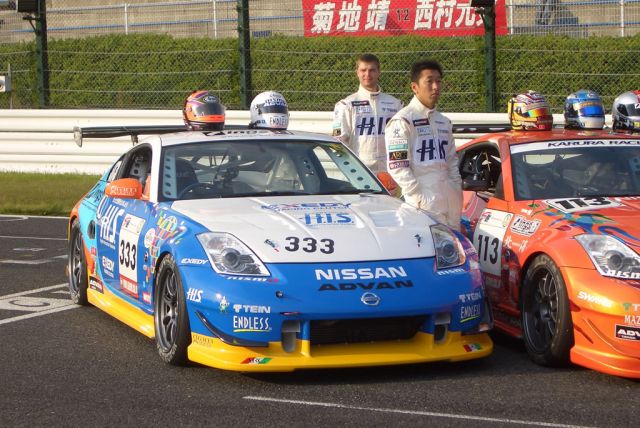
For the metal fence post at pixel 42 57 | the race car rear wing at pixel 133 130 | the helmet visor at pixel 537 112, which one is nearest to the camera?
the helmet visor at pixel 537 112

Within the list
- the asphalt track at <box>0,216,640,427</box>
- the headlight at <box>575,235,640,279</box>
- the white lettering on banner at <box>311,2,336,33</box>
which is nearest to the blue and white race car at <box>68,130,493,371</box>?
the asphalt track at <box>0,216,640,427</box>

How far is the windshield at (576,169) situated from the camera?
805 centimetres

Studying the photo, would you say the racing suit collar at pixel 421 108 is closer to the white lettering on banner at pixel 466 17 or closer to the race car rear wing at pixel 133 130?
the race car rear wing at pixel 133 130

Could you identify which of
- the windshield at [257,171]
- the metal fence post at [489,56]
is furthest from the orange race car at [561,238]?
the metal fence post at [489,56]

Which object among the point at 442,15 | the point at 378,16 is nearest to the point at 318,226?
the point at 442,15

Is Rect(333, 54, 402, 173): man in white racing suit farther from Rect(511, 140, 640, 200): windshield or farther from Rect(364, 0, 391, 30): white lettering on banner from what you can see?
Rect(364, 0, 391, 30): white lettering on banner

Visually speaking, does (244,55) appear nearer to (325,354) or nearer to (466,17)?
(466,17)

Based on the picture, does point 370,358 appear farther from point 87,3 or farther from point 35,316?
point 87,3

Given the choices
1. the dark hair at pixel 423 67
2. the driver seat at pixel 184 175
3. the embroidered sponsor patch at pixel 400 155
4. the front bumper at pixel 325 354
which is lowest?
the front bumper at pixel 325 354

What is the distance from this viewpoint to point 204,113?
11.1 m

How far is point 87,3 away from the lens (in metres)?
30.2

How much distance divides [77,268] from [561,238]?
13.1 feet

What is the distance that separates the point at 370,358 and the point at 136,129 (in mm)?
4026

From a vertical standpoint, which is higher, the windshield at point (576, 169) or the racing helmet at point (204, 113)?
the racing helmet at point (204, 113)
